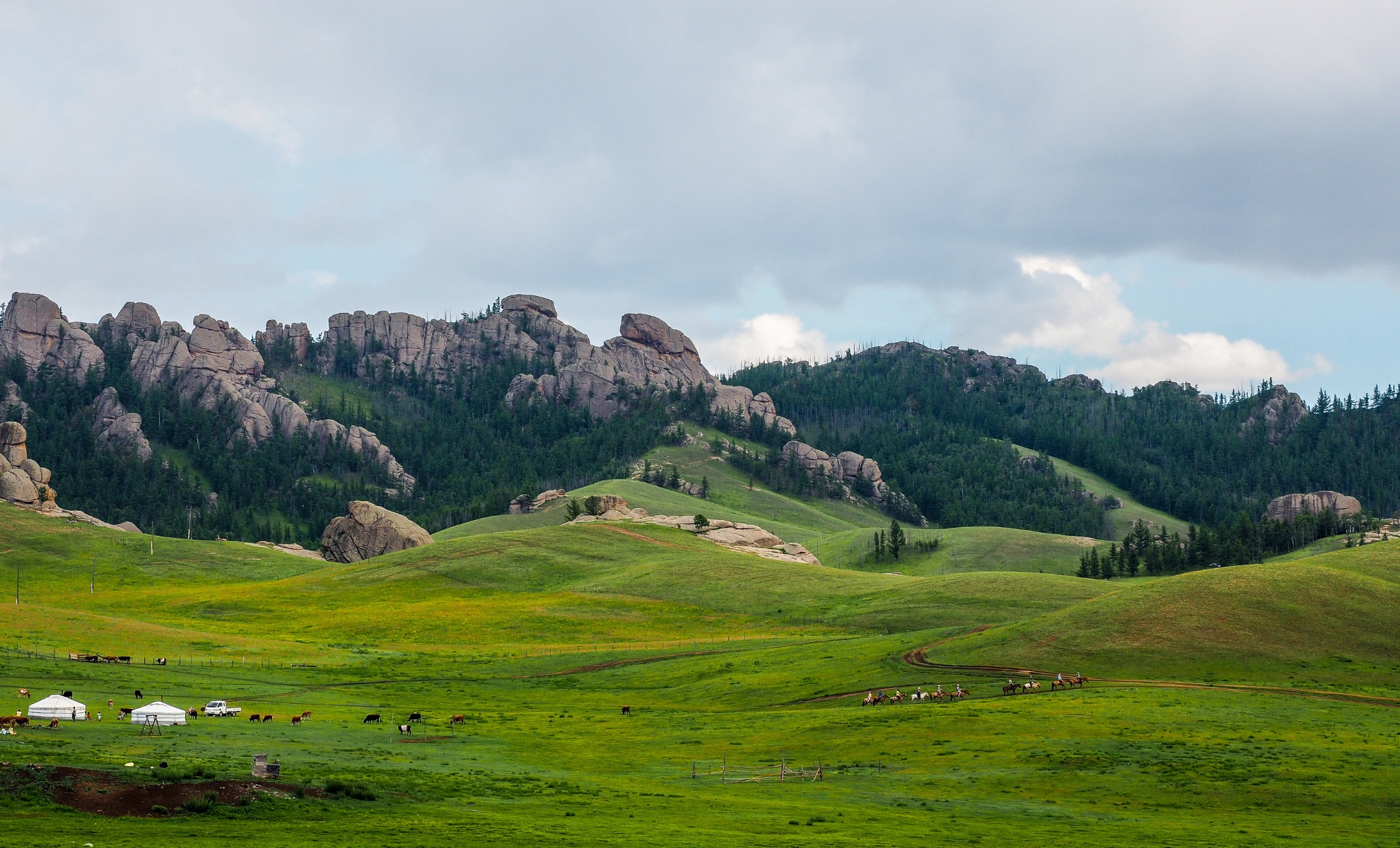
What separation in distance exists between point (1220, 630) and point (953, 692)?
1175 inches

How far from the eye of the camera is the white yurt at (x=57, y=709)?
237ft

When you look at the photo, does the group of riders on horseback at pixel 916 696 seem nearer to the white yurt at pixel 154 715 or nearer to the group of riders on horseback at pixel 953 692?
the group of riders on horseback at pixel 953 692

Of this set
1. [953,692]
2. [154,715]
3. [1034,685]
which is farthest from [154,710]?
[1034,685]

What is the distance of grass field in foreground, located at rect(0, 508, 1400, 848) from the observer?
173ft

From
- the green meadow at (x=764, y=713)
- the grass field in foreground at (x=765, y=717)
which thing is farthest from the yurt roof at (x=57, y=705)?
the green meadow at (x=764, y=713)

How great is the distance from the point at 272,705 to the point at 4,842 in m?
52.8

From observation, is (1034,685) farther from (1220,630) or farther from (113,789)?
(113,789)

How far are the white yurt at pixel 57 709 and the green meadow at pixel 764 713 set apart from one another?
8.63 feet

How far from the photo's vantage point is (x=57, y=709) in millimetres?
73188

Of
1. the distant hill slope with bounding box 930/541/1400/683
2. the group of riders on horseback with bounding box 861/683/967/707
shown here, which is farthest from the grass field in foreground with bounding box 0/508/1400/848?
the group of riders on horseback with bounding box 861/683/967/707

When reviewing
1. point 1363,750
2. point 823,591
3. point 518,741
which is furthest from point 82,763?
point 823,591

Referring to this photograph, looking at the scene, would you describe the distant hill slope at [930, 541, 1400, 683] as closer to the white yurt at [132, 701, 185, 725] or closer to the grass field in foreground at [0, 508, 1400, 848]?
the grass field in foreground at [0, 508, 1400, 848]

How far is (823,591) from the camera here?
16938 cm

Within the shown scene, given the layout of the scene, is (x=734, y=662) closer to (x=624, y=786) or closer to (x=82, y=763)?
(x=624, y=786)
